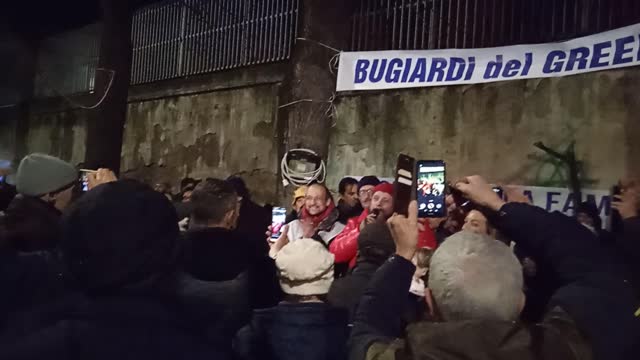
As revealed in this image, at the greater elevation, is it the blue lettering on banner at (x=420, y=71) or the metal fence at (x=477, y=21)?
the metal fence at (x=477, y=21)

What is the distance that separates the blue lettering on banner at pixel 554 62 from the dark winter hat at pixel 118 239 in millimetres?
5380

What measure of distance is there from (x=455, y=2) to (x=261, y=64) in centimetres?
330

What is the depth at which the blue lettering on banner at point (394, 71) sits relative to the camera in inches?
305

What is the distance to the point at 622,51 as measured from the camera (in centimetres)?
596

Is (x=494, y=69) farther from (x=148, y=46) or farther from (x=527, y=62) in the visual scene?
(x=148, y=46)

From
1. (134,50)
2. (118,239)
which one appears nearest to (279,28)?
(134,50)

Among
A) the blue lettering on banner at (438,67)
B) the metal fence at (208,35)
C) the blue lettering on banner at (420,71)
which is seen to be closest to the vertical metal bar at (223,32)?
the metal fence at (208,35)

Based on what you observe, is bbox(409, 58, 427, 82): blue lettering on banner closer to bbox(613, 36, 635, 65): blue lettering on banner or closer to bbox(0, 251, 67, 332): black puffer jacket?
bbox(613, 36, 635, 65): blue lettering on banner

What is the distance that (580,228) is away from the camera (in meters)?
2.14

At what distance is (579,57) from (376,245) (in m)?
4.27

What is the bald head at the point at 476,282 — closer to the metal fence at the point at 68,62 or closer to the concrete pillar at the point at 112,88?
the concrete pillar at the point at 112,88

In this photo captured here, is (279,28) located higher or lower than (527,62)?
higher

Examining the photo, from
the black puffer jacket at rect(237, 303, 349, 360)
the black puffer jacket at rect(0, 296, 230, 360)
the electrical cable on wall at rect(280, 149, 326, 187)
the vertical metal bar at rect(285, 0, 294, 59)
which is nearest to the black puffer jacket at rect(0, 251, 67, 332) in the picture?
the black puffer jacket at rect(0, 296, 230, 360)

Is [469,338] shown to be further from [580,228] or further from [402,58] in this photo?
[402,58]
